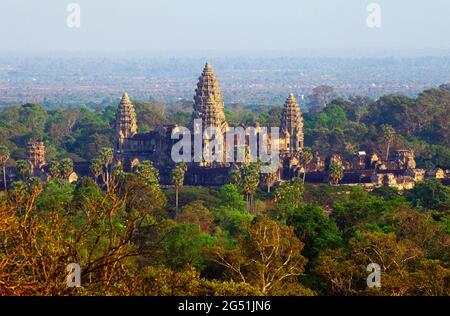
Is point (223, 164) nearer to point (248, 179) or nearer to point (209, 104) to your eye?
point (209, 104)

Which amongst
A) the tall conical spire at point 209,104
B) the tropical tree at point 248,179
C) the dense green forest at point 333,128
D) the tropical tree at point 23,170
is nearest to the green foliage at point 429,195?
the tropical tree at point 248,179

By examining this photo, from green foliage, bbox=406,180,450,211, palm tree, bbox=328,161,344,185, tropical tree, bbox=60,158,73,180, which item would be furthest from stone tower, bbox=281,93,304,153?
green foliage, bbox=406,180,450,211

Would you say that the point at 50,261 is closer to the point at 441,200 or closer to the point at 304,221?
the point at 304,221

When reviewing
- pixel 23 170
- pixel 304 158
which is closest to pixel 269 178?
pixel 304 158

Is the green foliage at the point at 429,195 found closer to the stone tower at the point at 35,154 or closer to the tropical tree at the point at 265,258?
the tropical tree at the point at 265,258

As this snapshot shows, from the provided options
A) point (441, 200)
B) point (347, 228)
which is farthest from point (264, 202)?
point (347, 228)

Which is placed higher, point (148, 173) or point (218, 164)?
point (148, 173)
